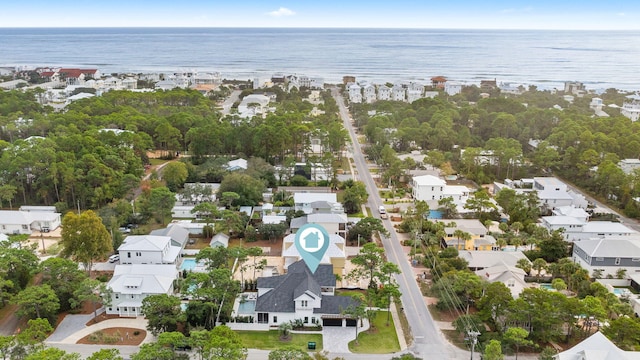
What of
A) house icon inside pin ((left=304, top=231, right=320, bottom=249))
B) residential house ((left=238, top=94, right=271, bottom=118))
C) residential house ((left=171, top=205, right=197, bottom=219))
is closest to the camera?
house icon inside pin ((left=304, top=231, right=320, bottom=249))

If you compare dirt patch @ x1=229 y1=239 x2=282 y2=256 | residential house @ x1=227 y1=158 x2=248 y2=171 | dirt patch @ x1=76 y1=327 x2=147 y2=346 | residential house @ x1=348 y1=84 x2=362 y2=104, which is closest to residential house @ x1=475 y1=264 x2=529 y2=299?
dirt patch @ x1=229 y1=239 x2=282 y2=256

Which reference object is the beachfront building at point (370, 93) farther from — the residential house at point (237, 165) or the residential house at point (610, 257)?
the residential house at point (610, 257)

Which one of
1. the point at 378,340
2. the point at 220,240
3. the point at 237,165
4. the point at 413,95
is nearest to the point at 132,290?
the point at 220,240

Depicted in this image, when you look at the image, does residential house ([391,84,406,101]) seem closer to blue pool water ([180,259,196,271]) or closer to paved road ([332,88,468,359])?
paved road ([332,88,468,359])

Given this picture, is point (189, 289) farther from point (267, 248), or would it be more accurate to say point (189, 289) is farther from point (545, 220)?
point (545, 220)

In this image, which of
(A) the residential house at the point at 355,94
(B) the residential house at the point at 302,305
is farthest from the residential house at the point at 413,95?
(B) the residential house at the point at 302,305

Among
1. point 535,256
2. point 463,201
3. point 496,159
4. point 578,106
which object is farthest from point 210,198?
point 578,106

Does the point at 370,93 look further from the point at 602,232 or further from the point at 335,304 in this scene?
the point at 335,304
